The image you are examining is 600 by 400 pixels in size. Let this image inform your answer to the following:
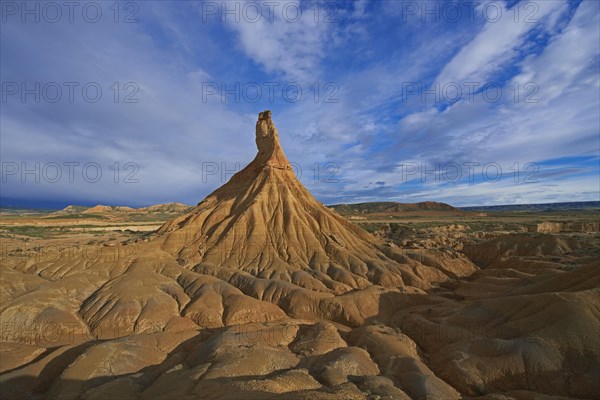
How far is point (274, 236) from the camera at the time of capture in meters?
47.9

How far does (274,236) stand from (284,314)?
15.8 m

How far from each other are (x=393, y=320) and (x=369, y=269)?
413 inches

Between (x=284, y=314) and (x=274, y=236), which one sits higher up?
(x=274, y=236)

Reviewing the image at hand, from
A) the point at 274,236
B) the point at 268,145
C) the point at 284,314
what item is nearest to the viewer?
the point at 284,314

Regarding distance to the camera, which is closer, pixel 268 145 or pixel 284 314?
pixel 284 314

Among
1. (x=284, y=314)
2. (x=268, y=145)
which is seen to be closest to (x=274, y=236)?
(x=284, y=314)

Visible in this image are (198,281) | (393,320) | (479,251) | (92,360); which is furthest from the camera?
(479,251)

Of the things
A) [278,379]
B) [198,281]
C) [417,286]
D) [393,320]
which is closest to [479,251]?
[417,286]

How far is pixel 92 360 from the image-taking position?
20.8 meters

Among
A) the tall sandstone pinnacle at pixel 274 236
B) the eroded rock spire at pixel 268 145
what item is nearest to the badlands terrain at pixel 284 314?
the tall sandstone pinnacle at pixel 274 236

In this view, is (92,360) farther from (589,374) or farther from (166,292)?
(589,374)

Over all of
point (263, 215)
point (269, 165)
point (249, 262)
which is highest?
point (269, 165)

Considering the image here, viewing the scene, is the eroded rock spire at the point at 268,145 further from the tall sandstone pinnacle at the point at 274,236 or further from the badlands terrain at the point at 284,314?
the badlands terrain at the point at 284,314

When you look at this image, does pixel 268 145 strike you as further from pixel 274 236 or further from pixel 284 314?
pixel 284 314
